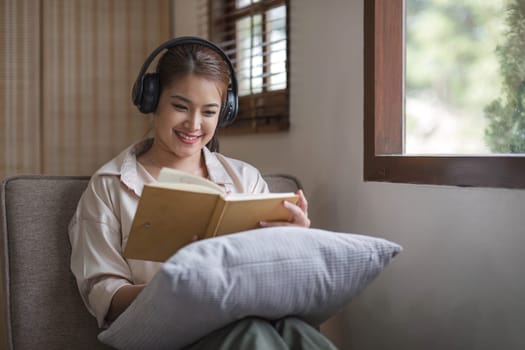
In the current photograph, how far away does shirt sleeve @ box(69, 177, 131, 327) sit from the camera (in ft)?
4.61

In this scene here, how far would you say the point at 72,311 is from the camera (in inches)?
60.1

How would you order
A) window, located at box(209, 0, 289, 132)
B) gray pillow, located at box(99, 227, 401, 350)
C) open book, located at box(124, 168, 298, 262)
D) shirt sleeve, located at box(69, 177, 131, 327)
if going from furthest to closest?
window, located at box(209, 0, 289, 132), shirt sleeve, located at box(69, 177, 131, 327), open book, located at box(124, 168, 298, 262), gray pillow, located at box(99, 227, 401, 350)

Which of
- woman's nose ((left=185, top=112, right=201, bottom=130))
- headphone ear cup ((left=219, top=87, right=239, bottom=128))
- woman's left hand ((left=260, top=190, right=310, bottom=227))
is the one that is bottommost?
woman's left hand ((left=260, top=190, right=310, bottom=227))

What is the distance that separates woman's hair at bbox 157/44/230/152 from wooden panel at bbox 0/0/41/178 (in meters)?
1.25

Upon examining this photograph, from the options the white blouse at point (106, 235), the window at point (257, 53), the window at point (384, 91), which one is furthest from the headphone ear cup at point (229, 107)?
the window at point (257, 53)

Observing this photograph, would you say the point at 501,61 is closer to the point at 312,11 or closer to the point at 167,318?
the point at 312,11

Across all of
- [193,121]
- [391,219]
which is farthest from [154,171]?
[391,219]

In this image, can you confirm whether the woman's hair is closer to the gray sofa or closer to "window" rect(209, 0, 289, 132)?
the gray sofa

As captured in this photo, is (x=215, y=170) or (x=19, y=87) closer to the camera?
(x=215, y=170)

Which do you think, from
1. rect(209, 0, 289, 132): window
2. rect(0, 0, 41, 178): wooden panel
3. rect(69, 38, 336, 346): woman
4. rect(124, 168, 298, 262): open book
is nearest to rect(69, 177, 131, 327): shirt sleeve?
rect(69, 38, 336, 346): woman

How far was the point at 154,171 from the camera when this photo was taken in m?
1.64

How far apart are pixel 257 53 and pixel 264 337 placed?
154cm

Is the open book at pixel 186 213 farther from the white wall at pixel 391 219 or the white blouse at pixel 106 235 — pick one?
the white wall at pixel 391 219

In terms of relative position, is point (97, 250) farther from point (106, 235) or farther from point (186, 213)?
point (186, 213)
